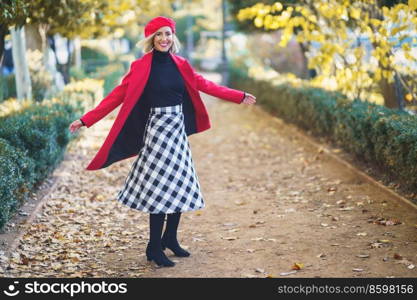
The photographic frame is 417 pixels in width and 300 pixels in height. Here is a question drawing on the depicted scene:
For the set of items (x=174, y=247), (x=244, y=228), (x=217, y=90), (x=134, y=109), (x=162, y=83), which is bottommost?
(x=244, y=228)

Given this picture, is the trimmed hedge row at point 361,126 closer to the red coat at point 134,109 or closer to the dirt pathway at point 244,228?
the dirt pathway at point 244,228

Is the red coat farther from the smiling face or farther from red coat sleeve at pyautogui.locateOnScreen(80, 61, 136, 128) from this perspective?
the smiling face

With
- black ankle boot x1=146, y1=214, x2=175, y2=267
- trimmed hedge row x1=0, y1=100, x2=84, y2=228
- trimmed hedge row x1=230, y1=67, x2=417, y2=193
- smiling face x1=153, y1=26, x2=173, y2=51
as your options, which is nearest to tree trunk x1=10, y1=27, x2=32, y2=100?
trimmed hedge row x1=0, y1=100, x2=84, y2=228

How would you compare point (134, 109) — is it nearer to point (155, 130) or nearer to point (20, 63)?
point (155, 130)

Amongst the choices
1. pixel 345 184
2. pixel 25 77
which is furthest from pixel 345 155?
pixel 25 77

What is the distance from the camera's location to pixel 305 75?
57.3 ft

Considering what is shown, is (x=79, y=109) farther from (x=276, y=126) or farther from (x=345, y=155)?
(x=276, y=126)

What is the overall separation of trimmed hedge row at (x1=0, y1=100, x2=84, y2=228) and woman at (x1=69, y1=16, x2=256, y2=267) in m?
1.15

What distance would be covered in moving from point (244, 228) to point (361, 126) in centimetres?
287

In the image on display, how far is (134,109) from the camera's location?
538 centimetres

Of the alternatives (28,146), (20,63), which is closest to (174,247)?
(28,146)

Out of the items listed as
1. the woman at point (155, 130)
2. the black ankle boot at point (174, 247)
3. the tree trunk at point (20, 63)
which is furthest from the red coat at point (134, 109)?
the tree trunk at point (20, 63)

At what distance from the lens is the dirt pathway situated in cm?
541

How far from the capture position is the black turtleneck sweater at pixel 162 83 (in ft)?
17.4
